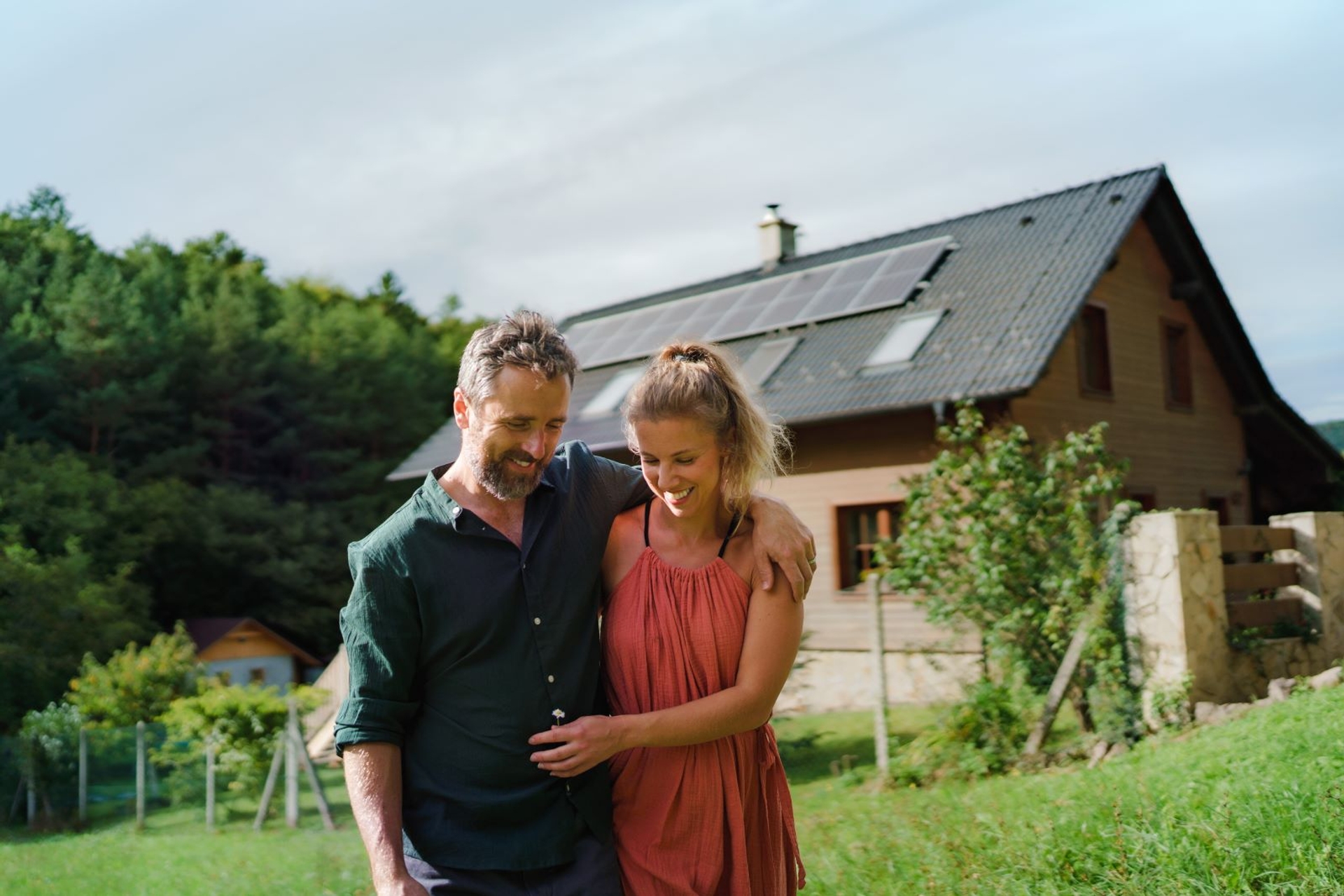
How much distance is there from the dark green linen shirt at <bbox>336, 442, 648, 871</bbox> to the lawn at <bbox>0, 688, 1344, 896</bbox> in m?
2.57

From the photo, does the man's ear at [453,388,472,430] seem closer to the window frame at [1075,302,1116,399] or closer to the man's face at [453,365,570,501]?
the man's face at [453,365,570,501]

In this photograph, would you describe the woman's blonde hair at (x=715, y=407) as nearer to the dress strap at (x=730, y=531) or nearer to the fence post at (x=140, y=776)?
the dress strap at (x=730, y=531)

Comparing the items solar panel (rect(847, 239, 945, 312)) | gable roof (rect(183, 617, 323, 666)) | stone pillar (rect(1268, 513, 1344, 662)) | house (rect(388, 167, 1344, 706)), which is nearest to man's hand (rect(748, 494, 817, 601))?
stone pillar (rect(1268, 513, 1344, 662))

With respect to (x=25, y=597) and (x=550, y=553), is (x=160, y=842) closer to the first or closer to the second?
(x=25, y=597)

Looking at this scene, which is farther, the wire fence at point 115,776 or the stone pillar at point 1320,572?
the wire fence at point 115,776

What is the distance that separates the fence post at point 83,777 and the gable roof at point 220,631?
8.89m

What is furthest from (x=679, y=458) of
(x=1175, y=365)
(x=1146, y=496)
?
(x=1175, y=365)

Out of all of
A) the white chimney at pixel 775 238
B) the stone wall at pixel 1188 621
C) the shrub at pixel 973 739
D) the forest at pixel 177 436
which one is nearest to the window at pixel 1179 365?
the white chimney at pixel 775 238

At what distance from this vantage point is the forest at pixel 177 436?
21.3m

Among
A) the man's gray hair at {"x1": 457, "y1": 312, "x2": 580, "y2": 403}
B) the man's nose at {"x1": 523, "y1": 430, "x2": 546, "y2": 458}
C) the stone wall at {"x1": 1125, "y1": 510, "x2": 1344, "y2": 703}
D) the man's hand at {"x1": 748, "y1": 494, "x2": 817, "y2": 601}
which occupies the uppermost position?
the man's gray hair at {"x1": 457, "y1": 312, "x2": 580, "y2": 403}

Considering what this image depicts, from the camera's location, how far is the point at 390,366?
1389 inches

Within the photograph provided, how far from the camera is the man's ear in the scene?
2.75 m

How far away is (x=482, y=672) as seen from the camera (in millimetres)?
2658

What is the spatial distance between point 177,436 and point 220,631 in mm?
8915
